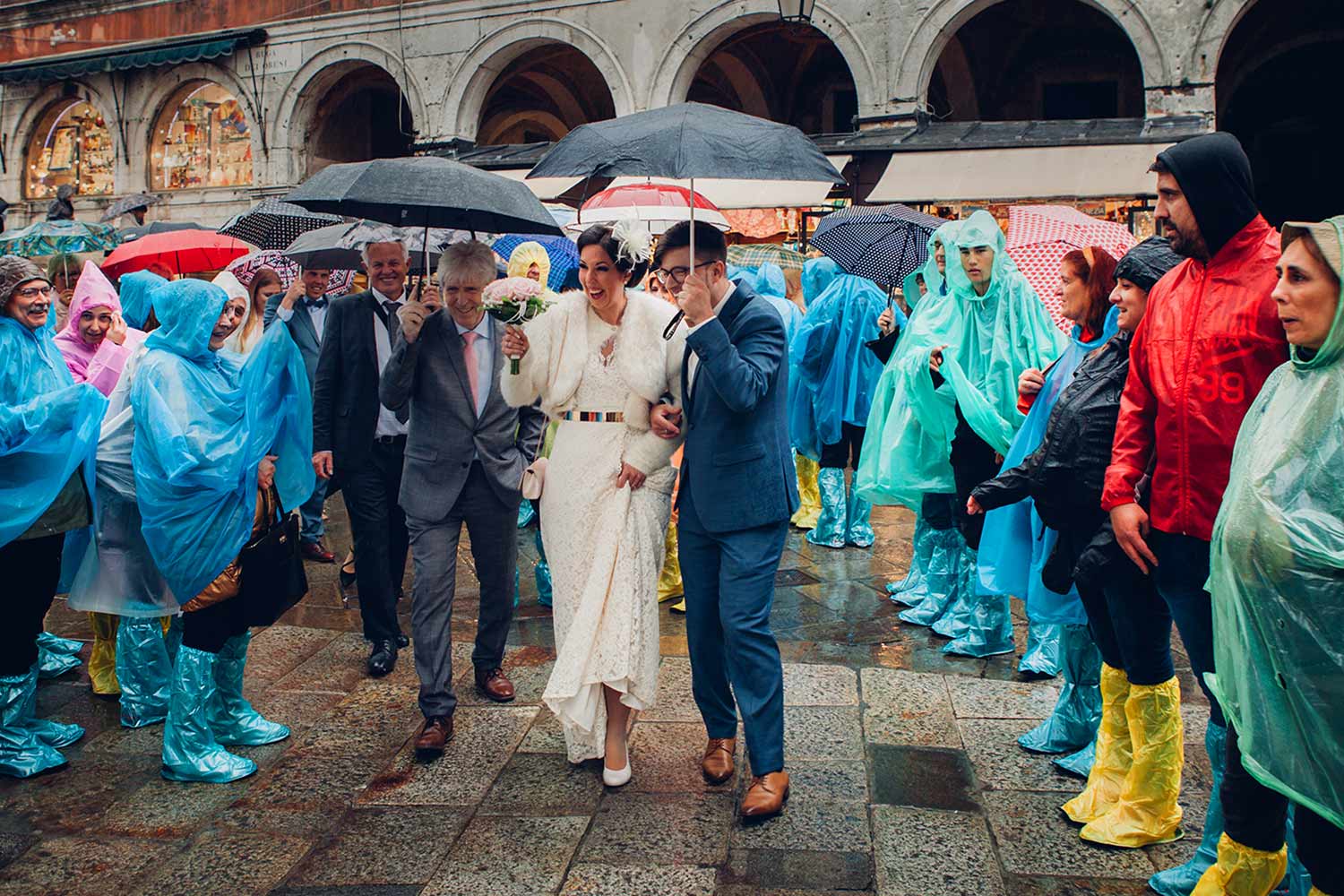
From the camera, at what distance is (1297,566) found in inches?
91.3

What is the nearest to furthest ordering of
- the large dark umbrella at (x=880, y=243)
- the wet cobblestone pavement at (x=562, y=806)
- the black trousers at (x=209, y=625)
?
the wet cobblestone pavement at (x=562, y=806), the black trousers at (x=209, y=625), the large dark umbrella at (x=880, y=243)

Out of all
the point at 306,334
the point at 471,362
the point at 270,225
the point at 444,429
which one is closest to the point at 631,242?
the point at 471,362

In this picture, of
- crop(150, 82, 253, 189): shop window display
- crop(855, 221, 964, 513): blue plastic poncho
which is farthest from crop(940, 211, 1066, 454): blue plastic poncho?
crop(150, 82, 253, 189): shop window display

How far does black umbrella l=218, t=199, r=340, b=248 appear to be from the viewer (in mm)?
5816

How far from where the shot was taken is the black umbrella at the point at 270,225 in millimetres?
5816

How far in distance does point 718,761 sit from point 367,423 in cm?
236

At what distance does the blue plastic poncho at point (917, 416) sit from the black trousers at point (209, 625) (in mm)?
3092

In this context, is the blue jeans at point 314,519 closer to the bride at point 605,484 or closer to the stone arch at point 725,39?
the bride at point 605,484

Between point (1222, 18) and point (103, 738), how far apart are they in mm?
13363

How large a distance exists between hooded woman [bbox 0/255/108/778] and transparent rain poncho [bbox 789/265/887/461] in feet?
14.6

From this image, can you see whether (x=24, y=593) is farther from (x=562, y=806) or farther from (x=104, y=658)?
(x=562, y=806)

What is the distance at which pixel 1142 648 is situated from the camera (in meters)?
3.35

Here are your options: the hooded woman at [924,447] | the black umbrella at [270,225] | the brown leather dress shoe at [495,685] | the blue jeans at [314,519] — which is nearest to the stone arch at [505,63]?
the blue jeans at [314,519]

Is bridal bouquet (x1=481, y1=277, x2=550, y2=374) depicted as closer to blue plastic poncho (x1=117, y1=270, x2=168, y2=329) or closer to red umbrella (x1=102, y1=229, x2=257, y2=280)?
blue plastic poncho (x1=117, y1=270, x2=168, y2=329)
